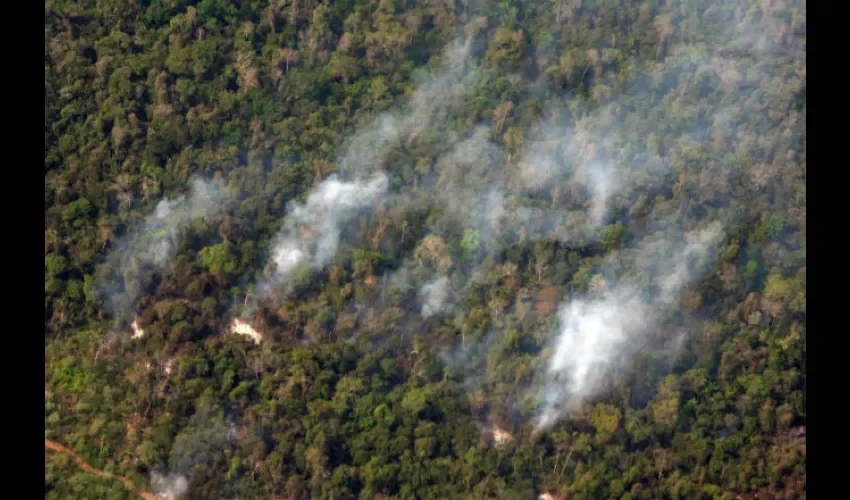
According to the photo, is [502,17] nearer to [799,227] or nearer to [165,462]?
[799,227]

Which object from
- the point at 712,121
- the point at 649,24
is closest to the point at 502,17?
the point at 649,24

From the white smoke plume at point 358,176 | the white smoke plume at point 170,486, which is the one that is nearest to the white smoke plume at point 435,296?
the white smoke plume at point 358,176

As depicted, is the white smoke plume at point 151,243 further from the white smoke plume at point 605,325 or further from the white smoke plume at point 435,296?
the white smoke plume at point 605,325

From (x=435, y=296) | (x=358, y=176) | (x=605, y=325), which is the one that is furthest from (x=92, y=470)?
(x=605, y=325)

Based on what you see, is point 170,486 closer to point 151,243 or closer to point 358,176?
point 151,243

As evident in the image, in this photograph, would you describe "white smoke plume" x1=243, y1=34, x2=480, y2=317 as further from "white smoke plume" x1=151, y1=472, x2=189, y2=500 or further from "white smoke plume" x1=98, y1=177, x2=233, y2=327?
"white smoke plume" x1=151, y1=472, x2=189, y2=500

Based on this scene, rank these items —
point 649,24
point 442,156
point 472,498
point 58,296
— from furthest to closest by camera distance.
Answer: point 649,24
point 442,156
point 58,296
point 472,498
